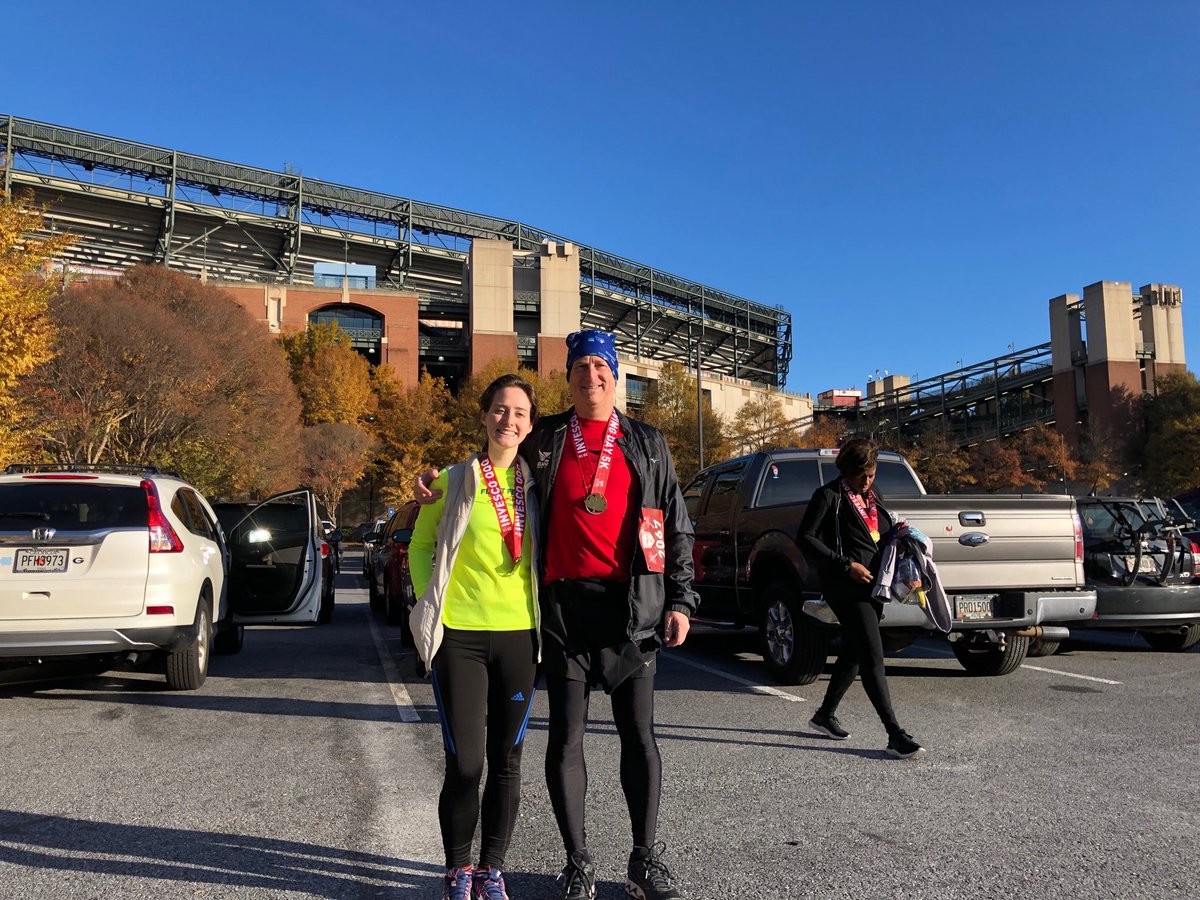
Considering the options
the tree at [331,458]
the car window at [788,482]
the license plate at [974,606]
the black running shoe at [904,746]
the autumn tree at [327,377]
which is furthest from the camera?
the autumn tree at [327,377]

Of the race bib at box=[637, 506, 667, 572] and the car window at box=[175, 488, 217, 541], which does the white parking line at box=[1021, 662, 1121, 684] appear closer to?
the race bib at box=[637, 506, 667, 572]

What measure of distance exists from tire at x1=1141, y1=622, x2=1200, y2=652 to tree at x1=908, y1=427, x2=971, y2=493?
46.6 metres

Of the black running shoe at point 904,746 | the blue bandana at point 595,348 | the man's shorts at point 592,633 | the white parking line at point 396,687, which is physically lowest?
the white parking line at point 396,687

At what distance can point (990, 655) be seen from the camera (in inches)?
313

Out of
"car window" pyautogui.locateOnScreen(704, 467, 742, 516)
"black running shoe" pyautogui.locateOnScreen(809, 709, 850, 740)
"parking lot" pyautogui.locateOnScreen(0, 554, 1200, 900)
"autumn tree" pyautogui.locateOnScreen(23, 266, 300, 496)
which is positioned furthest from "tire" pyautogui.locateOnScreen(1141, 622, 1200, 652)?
"autumn tree" pyautogui.locateOnScreen(23, 266, 300, 496)

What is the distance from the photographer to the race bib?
3088mm

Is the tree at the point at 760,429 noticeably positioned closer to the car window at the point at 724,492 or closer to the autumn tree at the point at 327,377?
the autumn tree at the point at 327,377

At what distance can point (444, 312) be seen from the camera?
7631 centimetres

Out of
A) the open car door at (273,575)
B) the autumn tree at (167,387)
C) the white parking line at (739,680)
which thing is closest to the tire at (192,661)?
the open car door at (273,575)

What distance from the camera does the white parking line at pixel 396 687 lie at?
6.55 m

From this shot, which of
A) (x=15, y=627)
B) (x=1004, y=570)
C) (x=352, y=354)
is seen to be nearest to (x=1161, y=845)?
(x=1004, y=570)

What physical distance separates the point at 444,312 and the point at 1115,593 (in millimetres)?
71309

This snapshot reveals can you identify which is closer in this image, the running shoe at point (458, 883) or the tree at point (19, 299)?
the running shoe at point (458, 883)

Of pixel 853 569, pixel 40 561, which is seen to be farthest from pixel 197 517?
pixel 853 569
